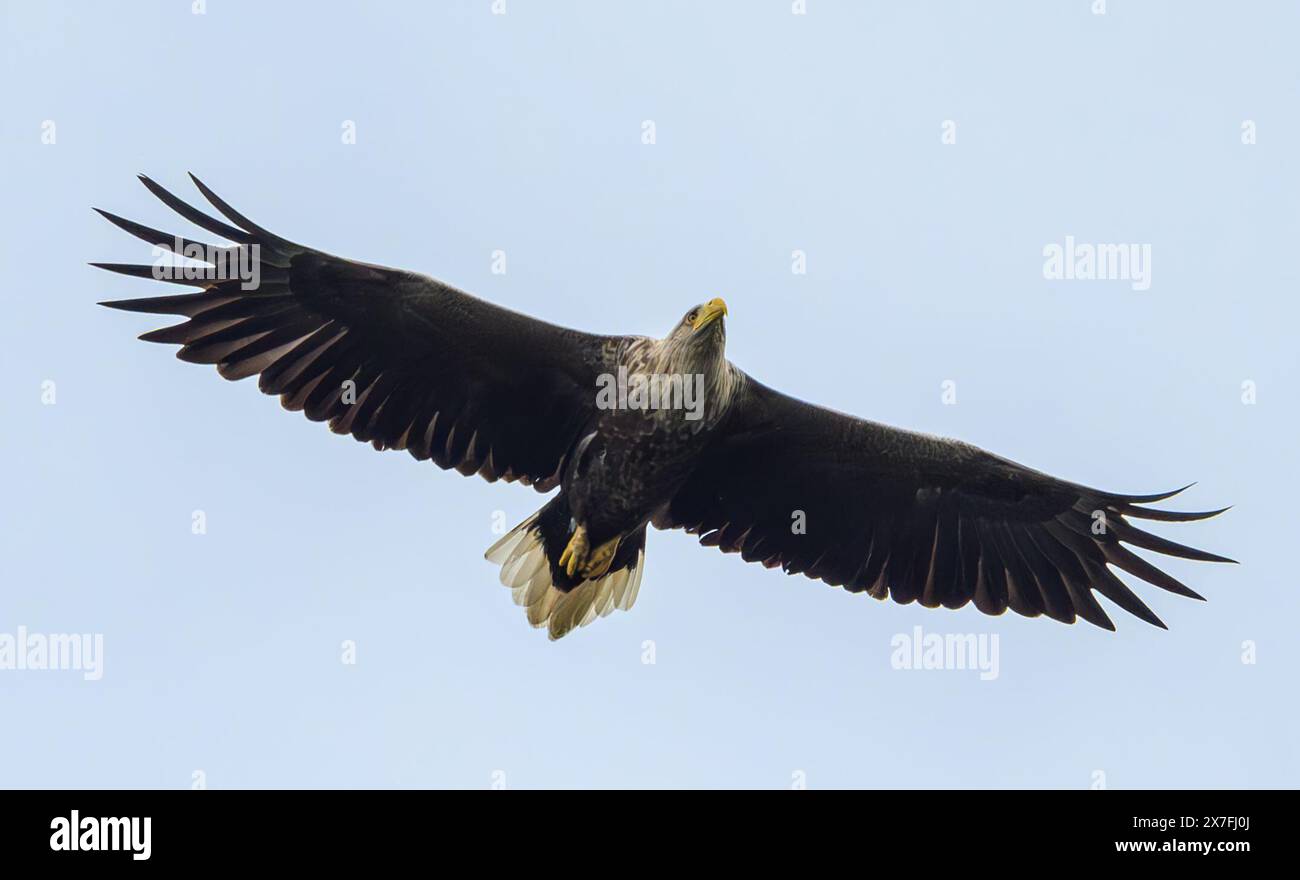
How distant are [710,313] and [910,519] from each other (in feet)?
6.72

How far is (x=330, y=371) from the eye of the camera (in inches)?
388

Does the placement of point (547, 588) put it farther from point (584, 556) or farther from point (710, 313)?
point (710, 313)

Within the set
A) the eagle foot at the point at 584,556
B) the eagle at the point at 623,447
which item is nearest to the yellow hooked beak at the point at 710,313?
the eagle at the point at 623,447

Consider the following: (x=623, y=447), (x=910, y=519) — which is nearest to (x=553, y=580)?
(x=623, y=447)

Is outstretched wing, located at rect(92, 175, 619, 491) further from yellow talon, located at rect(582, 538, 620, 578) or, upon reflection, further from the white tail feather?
the white tail feather

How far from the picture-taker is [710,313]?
9.23 m

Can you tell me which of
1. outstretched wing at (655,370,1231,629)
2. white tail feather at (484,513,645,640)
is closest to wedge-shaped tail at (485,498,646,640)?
white tail feather at (484,513,645,640)

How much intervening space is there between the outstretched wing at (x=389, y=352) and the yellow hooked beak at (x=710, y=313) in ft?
2.27

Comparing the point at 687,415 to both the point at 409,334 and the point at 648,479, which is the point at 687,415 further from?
the point at 409,334

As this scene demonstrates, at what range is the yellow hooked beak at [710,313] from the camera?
9.23 m

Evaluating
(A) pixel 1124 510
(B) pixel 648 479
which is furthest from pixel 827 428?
(A) pixel 1124 510

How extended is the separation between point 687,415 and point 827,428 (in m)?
0.96

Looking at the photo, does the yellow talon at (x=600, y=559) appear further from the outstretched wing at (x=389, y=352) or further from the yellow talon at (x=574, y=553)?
the outstretched wing at (x=389, y=352)

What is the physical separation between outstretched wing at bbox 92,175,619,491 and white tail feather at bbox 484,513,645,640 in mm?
595
